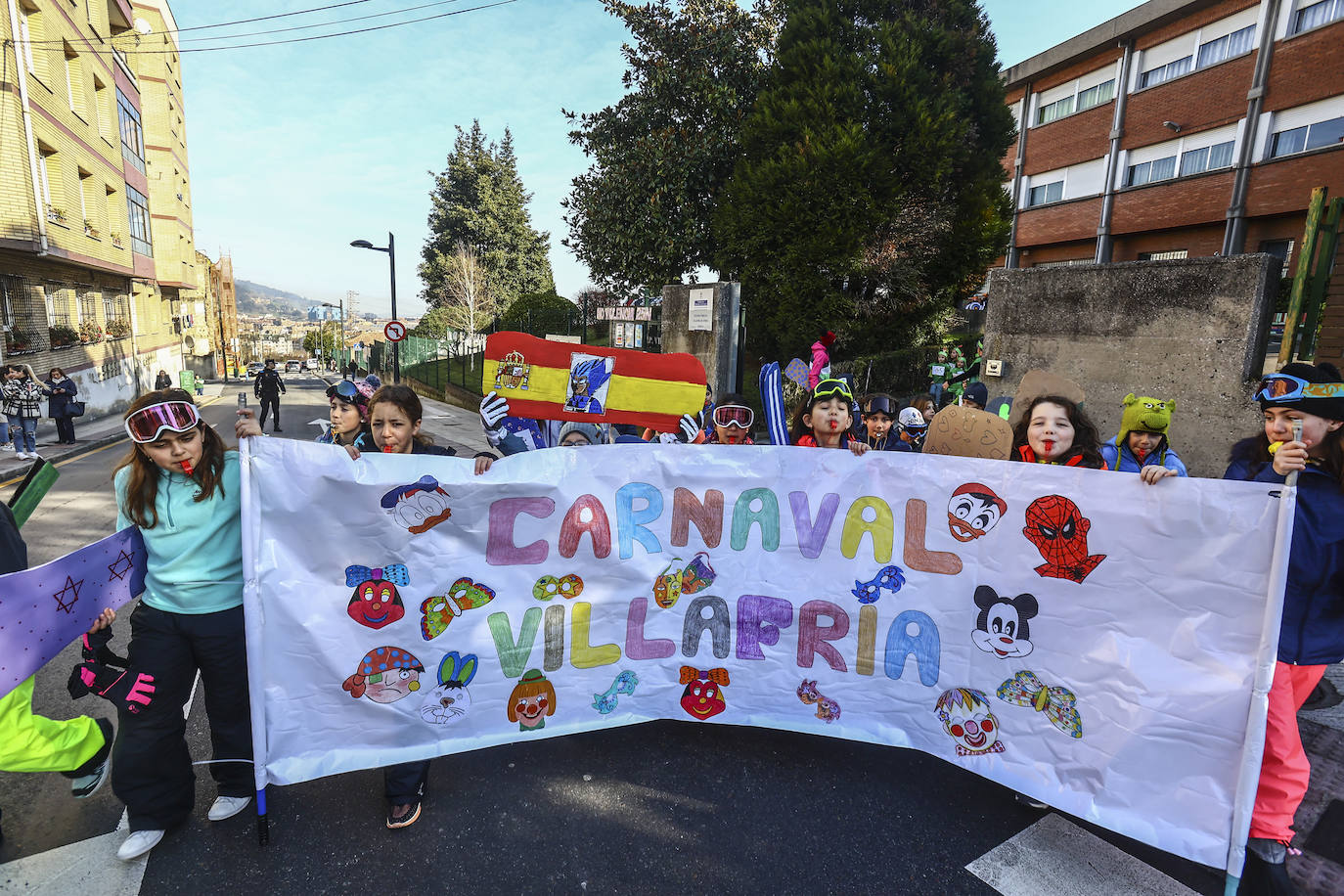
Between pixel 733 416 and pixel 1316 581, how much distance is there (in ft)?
9.27

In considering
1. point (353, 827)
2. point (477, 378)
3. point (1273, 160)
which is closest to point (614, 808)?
point (353, 827)

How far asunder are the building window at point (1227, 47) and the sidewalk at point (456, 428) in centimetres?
2148

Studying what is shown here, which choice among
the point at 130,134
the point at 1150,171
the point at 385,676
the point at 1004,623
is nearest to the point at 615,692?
the point at 385,676

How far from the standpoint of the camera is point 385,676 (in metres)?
2.86

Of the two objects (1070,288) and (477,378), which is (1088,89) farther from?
(477,378)

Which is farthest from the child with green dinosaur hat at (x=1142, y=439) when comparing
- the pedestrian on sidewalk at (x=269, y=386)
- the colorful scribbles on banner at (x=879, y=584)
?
the pedestrian on sidewalk at (x=269, y=386)

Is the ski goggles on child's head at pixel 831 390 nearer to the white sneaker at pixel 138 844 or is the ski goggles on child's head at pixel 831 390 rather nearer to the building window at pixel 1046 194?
the white sneaker at pixel 138 844

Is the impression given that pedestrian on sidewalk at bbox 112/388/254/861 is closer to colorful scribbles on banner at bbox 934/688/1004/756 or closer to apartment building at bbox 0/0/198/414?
colorful scribbles on banner at bbox 934/688/1004/756

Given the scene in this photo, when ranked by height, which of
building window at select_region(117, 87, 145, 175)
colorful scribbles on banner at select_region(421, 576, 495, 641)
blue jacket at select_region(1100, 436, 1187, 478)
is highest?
building window at select_region(117, 87, 145, 175)

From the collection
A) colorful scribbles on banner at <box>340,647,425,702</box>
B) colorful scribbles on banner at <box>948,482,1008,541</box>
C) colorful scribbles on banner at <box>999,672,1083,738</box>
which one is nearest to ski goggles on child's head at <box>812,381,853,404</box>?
colorful scribbles on banner at <box>948,482,1008,541</box>

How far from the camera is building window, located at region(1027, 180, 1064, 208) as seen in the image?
2234cm

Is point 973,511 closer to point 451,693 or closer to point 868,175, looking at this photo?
point 451,693

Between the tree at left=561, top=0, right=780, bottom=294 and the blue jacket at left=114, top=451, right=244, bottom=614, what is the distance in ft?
45.1

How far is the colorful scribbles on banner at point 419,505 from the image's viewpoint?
285 cm
